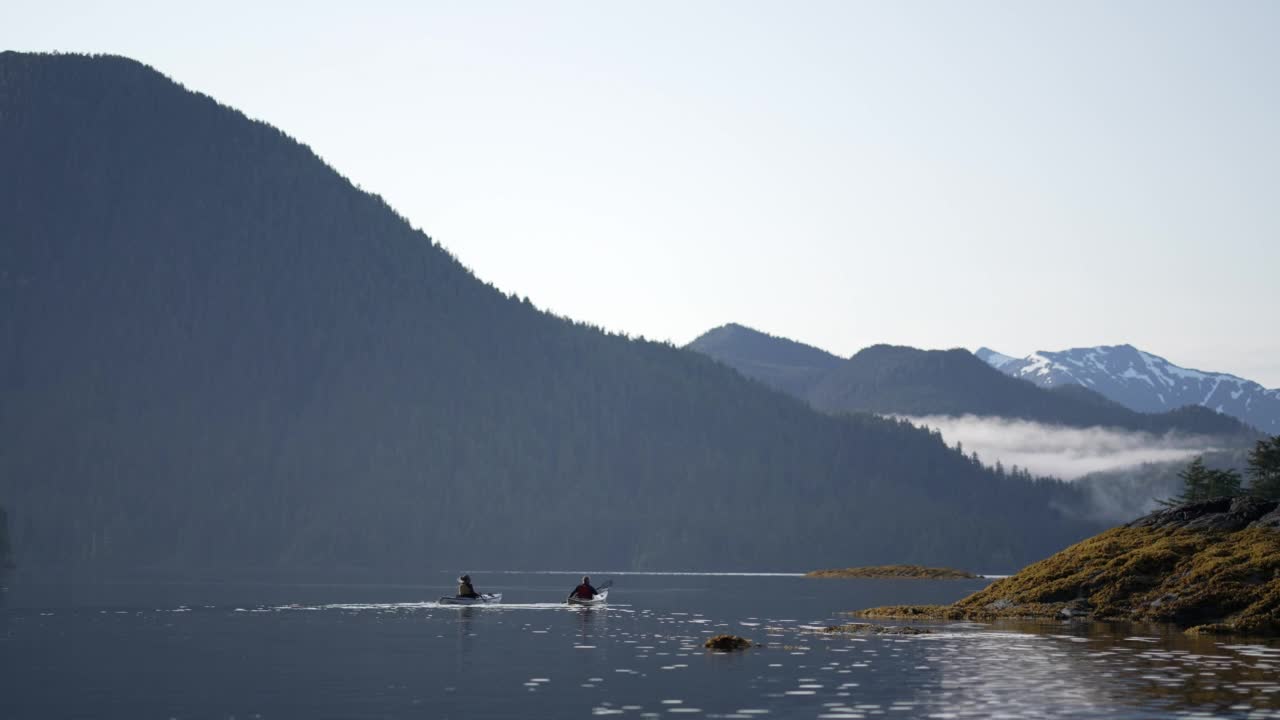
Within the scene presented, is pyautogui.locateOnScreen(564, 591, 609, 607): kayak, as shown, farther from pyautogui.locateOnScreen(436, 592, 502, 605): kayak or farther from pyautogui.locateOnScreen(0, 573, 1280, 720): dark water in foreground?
pyautogui.locateOnScreen(0, 573, 1280, 720): dark water in foreground

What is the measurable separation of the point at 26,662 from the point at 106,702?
17.9 meters

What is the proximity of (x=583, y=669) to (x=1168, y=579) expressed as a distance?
5098cm

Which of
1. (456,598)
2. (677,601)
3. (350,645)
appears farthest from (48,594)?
(350,645)

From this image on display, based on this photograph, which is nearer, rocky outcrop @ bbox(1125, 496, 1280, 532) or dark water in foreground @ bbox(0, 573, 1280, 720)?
dark water in foreground @ bbox(0, 573, 1280, 720)

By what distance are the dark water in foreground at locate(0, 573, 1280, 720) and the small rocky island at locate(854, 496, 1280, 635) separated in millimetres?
6620

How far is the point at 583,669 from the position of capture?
72562 millimetres

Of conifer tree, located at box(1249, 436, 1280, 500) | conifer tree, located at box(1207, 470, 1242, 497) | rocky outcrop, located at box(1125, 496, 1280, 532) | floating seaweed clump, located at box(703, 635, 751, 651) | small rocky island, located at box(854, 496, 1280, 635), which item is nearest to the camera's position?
floating seaweed clump, located at box(703, 635, 751, 651)

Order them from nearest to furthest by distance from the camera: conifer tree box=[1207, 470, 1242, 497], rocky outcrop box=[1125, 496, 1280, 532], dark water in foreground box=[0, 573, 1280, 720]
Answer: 1. dark water in foreground box=[0, 573, 1280, 720]
2. rocky outcrop box=[1125, 496, 1280, 532]
3. conifer tree box=[1207, 470, 1242, 497]

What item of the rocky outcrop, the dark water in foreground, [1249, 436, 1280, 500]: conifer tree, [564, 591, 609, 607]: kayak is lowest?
the dark water in foreground

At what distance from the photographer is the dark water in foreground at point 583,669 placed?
56906 mm

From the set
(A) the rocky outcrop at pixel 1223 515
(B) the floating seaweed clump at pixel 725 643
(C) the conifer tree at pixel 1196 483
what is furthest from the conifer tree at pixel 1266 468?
(B) the floating seaweed clump at pixel 725 643

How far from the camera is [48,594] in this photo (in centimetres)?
15525

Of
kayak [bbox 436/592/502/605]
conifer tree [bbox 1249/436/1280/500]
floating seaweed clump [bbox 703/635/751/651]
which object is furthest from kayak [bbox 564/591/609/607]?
conifer tree [bbox 1249/436/1280/500]

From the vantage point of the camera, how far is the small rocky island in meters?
99.4
